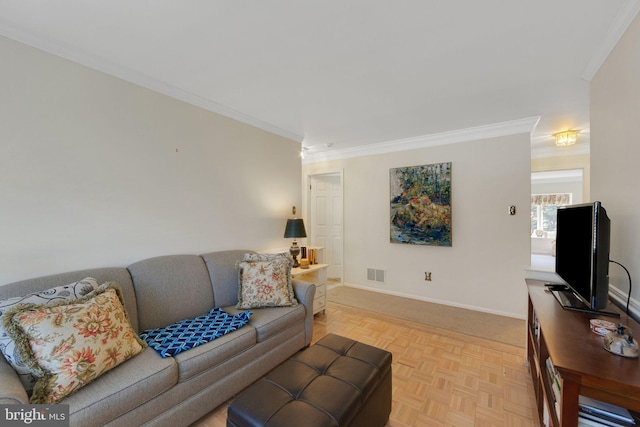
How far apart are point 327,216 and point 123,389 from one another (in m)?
3.92

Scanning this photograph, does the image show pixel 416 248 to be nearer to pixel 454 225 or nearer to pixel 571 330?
pixel 454 225

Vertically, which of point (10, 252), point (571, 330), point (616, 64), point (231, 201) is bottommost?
point (571, 330)

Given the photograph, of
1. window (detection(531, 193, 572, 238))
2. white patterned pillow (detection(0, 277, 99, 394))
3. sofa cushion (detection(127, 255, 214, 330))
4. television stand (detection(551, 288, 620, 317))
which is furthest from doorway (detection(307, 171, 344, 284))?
window (detection(531, 193, 572, 238))

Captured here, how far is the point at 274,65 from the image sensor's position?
1931 mm

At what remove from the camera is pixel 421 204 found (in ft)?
12.1

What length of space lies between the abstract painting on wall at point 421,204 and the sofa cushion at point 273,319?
2119 millimetres

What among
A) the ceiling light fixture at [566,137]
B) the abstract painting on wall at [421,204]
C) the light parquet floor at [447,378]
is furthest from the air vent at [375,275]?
the ceiling light fixture at [566,137]

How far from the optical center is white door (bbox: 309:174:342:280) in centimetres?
489

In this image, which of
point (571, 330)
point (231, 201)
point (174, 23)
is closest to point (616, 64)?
point (571, 330)

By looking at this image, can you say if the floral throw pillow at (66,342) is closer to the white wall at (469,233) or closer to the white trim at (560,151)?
the white wall at (469,233)

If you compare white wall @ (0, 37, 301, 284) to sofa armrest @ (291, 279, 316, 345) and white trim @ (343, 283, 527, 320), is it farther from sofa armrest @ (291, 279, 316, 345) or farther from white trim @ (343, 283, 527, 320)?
white trim @ (343, 283, 527, 320)

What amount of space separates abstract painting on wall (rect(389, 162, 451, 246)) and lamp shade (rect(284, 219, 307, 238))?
151cm

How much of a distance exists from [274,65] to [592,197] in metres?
2.59

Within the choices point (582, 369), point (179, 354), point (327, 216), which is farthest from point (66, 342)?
point (327, 216)
